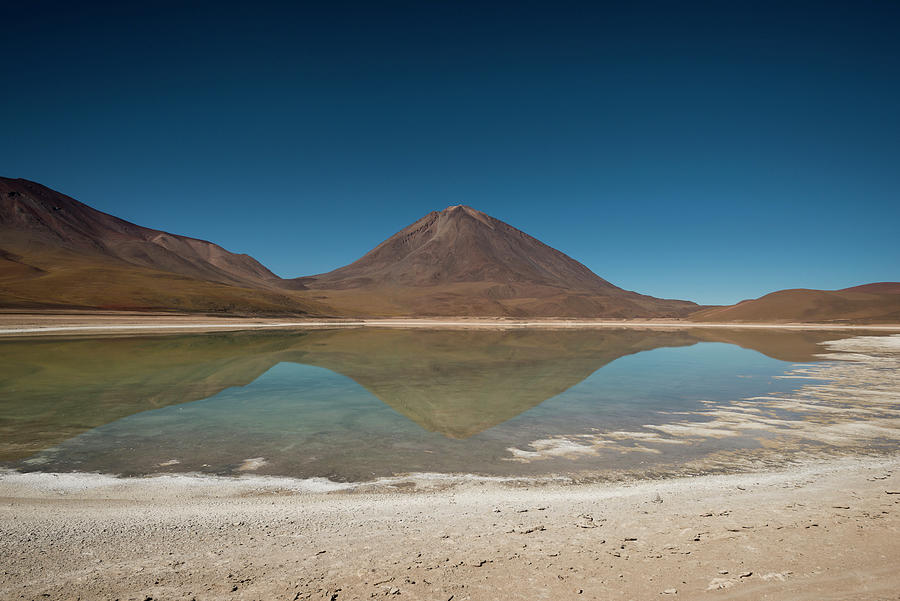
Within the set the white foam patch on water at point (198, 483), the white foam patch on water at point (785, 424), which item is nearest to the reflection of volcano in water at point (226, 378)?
the white foam patch on water at point (198, 483)

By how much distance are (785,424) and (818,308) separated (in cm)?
10837

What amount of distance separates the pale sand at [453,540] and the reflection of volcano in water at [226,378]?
14.3ft

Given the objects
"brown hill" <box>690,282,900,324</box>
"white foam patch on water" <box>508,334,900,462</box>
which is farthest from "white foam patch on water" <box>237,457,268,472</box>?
"brown hill" <box>690,282,900,324</box>

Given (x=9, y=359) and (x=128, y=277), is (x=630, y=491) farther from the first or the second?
(x=128, y=277)

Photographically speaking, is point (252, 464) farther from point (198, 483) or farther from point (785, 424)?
point (785, 424)

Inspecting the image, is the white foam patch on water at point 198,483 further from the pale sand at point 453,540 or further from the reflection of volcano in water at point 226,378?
the reflection of volcano in water at point 226,378

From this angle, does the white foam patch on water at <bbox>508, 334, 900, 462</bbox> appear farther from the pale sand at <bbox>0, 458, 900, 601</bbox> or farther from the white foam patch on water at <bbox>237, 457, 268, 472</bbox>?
the white foam patch on water at <bbox>237, 457, 268, 472</bbox>

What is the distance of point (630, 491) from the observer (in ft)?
22.5

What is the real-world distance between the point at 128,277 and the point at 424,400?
4692 inches

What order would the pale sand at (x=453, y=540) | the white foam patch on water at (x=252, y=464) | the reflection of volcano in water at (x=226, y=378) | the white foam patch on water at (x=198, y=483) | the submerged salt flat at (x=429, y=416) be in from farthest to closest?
the reflection of volcano in water at (x=226, y=378), the submerged salt flat at (x=429, y=416), the white foam patch on water at (x=252, y=464), the white foam patch on water at (x=198, y=483), the pale sand at (x=453, y=540)

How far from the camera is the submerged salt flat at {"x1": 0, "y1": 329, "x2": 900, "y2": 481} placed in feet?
28.2

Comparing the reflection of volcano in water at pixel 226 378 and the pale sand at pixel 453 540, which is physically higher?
the pale sand at pixel 453 540

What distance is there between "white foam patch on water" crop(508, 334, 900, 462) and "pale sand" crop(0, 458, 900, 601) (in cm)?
246

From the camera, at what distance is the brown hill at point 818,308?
84812 millimetres
